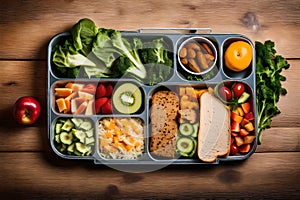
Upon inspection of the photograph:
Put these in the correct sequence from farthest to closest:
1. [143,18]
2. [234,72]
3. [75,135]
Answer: [143,18], [234,72], [75,135]

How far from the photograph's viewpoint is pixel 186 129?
8.26 feet

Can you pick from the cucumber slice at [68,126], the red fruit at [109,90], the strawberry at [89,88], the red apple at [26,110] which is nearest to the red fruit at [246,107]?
the red fruit at [109,90]

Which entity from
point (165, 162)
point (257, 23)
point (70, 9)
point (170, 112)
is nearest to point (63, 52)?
point (70, 9)

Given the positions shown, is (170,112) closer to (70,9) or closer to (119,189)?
(119,189)

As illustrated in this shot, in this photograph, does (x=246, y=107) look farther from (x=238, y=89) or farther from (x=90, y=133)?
(x=90, y=133)

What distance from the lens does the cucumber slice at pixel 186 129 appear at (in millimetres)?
2512

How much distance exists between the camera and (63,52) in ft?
8.13

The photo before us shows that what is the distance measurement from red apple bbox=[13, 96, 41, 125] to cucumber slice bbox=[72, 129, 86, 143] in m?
0.29

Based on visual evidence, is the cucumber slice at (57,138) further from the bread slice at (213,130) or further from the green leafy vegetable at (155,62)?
the bread slice at (213,130)

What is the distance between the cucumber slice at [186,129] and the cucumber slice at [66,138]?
657 mm

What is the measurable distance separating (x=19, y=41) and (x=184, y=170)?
1.32 meters

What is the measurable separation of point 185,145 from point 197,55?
54 centimetres

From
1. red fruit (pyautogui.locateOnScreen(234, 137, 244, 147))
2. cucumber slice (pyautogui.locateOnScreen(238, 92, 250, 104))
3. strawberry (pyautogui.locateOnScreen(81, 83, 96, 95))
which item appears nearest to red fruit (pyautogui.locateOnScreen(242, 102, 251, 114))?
cucumber slice (pyautogui.locateOnScreen(238, 92, 250, 104))

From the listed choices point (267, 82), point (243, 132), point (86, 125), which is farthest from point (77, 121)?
point (267, 82)
